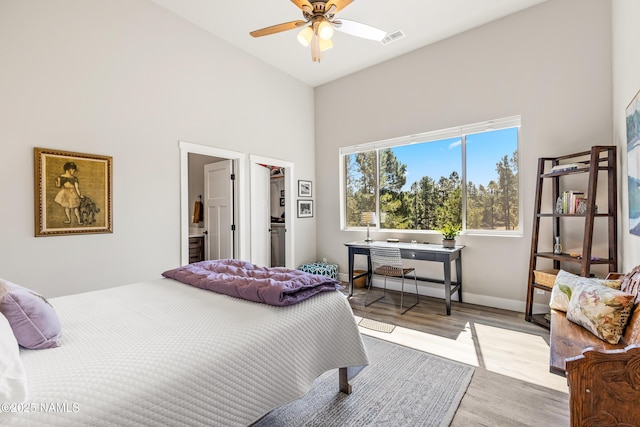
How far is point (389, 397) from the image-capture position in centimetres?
195

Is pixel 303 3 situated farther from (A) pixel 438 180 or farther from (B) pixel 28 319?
(A) pixel 438 180

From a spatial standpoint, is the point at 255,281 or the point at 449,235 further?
the point at 449,235

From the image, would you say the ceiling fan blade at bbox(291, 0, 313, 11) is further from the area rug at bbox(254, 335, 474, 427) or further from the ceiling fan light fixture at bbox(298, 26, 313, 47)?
the area rug at bbox(254, 335, 474, 427)

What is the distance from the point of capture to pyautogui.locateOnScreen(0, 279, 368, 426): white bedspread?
2.89ft

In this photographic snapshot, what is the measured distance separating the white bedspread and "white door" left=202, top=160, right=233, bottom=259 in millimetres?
2453

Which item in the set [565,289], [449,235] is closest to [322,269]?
[449,235]

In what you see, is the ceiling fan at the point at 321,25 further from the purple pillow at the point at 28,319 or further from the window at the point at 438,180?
the purple pillow at the point at 28,319

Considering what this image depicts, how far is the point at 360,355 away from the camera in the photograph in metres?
1.89

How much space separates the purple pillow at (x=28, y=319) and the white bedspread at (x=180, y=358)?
0.15 feet

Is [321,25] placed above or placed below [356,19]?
below

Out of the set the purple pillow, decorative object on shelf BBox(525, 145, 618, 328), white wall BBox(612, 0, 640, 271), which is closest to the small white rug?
decorative object on shelf BBox(525, 145, 618, 328)

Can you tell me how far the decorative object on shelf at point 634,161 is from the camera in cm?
194

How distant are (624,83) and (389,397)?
311cm

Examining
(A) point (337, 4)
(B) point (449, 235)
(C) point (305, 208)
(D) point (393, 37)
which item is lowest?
(B) point (449, 235)
